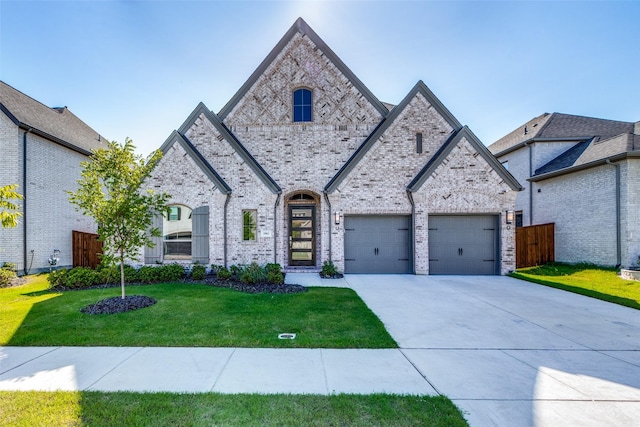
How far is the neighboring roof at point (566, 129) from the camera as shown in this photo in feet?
56.6

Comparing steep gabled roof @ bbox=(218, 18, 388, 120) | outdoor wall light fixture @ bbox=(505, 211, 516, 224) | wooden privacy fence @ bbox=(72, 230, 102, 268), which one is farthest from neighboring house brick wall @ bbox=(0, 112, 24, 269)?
outdoor wall light fixture @ bbox=(505, 211, 516, 224)

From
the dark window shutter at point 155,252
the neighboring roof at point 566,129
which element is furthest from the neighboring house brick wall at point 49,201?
the neighboring roof at point 566,129

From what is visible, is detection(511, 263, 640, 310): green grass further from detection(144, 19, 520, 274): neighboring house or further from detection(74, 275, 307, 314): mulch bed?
detection(74, 275, 307, 314): mulch bed

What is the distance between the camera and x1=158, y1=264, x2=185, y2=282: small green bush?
10.6 m

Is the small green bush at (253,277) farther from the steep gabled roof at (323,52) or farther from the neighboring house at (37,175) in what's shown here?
the neighboring house at (37,175)

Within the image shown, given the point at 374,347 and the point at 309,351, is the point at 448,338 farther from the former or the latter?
the point at 309,351

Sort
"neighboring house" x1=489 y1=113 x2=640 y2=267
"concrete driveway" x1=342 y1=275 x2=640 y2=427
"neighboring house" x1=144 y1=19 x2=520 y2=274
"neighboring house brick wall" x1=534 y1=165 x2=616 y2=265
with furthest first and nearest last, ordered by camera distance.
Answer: "neighboring house brick wall" x1=534 y1=165 x2=616 y2=265
"neighboring house" x1=489 y1=113 x2=640 y2=267
"neighboring house" x1=144 y1=19 x2=520 y2=274
"concrete driveway" x1=342 y1=275 x2=640 y2=427

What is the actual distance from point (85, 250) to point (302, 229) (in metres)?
10.6

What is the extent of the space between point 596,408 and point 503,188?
10.2 meters

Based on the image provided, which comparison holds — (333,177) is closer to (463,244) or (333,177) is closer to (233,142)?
(233,142)

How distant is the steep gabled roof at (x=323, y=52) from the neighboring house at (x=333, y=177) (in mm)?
Result: 45

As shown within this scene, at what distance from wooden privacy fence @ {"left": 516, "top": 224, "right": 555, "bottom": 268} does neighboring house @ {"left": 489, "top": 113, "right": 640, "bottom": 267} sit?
0.58 metres

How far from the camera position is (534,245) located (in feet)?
46.8

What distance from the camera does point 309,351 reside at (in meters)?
4.62
